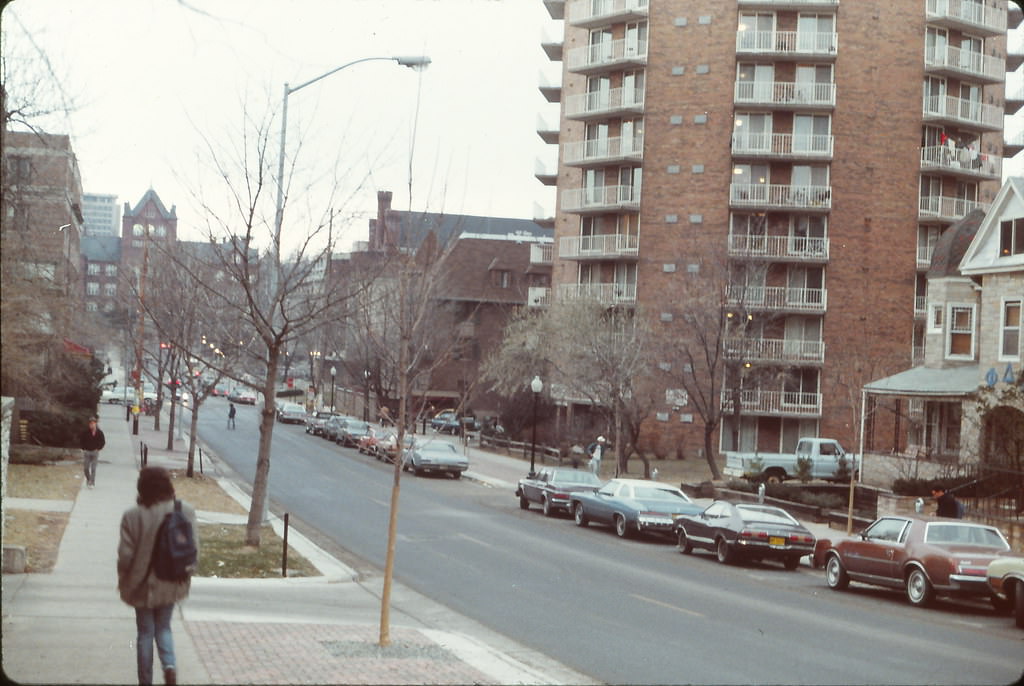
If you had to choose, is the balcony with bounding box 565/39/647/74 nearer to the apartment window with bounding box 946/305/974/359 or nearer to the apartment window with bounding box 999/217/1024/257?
the apartment window with bounding box 946/305/974/359

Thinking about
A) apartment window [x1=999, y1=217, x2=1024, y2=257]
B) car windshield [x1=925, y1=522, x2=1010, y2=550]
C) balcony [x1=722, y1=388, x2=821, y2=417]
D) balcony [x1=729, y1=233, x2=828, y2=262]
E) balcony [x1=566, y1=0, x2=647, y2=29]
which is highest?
balcony [x1=566, y1=0, x2=647, y2=29]

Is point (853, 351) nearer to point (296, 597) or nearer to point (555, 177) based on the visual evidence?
point (555, 177)

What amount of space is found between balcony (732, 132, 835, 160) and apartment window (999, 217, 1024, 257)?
80.9ft

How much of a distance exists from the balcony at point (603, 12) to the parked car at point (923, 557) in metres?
43.7

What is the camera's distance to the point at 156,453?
40344 millimetres

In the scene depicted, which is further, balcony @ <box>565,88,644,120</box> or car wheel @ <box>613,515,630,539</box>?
balcony @ <box>565,88,644,120</box>

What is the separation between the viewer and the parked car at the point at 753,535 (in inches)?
884

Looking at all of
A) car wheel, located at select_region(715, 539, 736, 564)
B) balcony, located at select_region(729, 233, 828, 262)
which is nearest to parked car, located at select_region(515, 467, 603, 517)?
car wheel, located at select_region(715, 539, 736, 564)

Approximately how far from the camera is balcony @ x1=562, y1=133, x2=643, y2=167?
198 feet

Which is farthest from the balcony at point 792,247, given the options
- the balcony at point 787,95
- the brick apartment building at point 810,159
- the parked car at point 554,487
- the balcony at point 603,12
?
the parked car at point 554,487

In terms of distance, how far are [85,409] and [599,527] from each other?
19.4 m

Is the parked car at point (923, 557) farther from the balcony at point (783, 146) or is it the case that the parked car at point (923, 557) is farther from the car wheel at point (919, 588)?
the balcony at point (783, 146)

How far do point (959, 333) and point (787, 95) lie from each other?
23510 millimetres

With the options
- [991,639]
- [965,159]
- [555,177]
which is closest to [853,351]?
[965,159]
